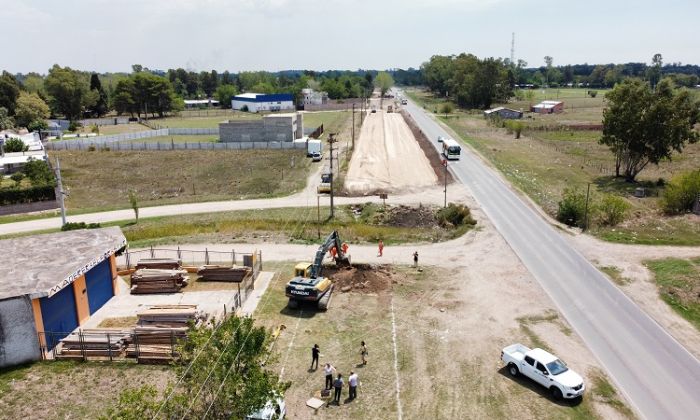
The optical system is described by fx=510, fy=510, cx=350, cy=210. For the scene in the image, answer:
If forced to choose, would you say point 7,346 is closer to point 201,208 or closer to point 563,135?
point 201,208

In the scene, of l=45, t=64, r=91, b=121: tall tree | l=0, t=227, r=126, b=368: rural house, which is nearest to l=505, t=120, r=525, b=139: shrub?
l=0, t=227, r=126, b=368: rural house

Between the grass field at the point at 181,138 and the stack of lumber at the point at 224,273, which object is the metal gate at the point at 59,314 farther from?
the grass field at the point at 181,138

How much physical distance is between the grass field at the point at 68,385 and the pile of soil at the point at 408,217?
27802 millimetres

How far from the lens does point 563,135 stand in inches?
4006

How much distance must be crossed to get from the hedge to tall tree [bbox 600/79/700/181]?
67417 millimetres

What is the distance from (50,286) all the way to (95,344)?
146 inches

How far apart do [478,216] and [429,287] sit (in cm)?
1659

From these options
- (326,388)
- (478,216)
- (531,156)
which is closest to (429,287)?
(326,388)

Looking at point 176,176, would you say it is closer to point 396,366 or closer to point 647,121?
point 396,366

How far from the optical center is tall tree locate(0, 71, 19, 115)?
431 feet

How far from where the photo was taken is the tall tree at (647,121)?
190 ft

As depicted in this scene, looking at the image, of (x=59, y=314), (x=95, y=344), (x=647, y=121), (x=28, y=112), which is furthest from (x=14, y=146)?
(x=647, y=121)

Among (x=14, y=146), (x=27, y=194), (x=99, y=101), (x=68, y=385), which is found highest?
(x=99, y=101)

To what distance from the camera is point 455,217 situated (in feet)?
151
